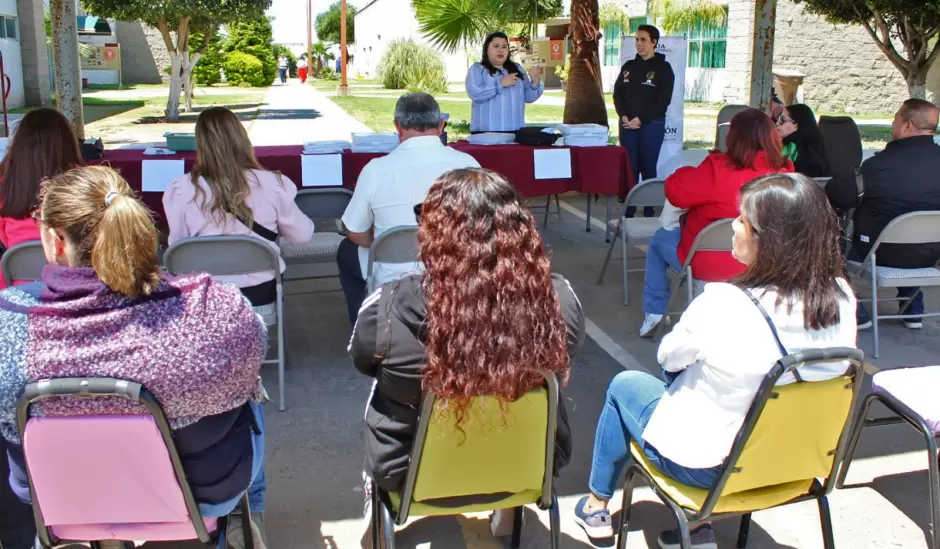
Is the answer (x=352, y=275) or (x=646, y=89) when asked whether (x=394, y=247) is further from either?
(x=646, y=89)

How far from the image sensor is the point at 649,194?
5.48 meters

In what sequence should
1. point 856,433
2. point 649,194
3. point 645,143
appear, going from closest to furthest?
point 856,433 < point 649,194 < point 645,143

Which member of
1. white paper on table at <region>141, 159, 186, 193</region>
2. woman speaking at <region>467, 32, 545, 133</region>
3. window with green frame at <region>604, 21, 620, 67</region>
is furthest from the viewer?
window with green frame at <region>604, 21, 620, 67</region>

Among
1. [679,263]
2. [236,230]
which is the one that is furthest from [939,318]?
[236,230]

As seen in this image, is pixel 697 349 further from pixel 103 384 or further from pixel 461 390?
pixel 103 384

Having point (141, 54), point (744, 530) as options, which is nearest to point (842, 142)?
point (744, 530)

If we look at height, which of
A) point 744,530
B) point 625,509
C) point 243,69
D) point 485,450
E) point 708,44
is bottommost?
point 744,530

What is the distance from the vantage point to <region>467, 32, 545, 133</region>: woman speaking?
7.09 m

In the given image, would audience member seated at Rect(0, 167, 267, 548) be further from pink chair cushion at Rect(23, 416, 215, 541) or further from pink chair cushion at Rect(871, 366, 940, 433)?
pink chair cushion at Rect(871, 366, 940, 433)

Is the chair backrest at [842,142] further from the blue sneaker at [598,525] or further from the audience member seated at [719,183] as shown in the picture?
the blue sneaker at [598,525]

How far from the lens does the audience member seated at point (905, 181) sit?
4.59 m

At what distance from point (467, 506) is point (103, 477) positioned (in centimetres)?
91

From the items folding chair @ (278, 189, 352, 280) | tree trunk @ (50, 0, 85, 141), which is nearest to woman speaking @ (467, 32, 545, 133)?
folding chair @ (278, 189, 352, 280)

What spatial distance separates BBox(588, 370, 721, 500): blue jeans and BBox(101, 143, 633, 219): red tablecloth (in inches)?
122
